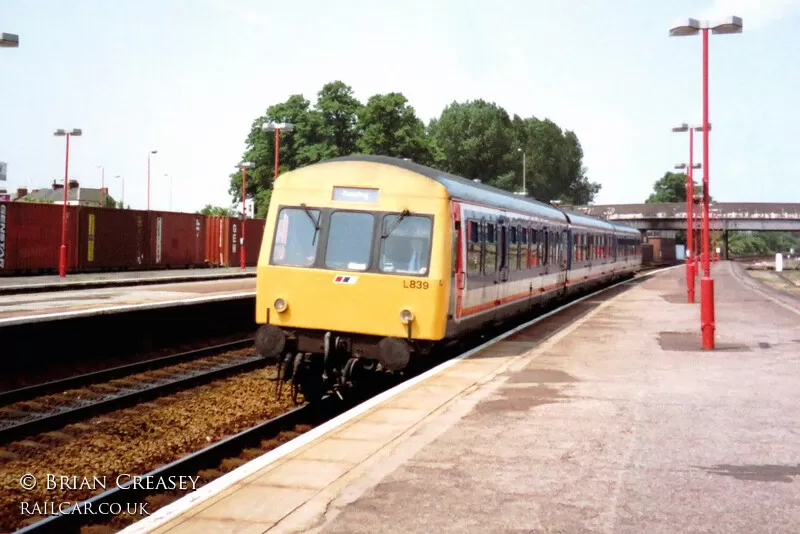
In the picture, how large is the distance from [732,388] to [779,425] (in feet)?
7.44

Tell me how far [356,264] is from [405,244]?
719 mm

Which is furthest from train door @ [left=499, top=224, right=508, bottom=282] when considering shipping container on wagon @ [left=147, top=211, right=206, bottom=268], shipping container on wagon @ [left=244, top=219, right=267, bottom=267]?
shipping container on wagon @ [left=244, top=219, right=267, bottom=267]

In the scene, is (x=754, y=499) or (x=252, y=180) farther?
(x=252, y=180)

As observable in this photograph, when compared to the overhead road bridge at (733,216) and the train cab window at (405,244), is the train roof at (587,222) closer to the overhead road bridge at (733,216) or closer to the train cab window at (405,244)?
the train cab window at (405,244)

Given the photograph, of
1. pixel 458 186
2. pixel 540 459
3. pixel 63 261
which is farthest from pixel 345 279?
pixel 63 261

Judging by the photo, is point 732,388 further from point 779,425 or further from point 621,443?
point 621,443

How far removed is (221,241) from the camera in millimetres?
51062

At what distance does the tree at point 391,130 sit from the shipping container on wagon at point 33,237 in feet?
117

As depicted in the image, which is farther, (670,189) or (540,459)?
(670,189)

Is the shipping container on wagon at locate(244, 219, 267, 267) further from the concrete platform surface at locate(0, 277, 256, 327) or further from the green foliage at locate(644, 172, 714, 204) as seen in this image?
the green foliage at locate(644, 172, 714, 204)

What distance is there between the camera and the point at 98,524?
7203 mm

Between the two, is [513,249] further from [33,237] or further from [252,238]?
[252,238]

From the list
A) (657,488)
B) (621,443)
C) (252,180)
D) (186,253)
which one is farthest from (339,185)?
(252,180)

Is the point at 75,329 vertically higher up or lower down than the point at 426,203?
lower down
